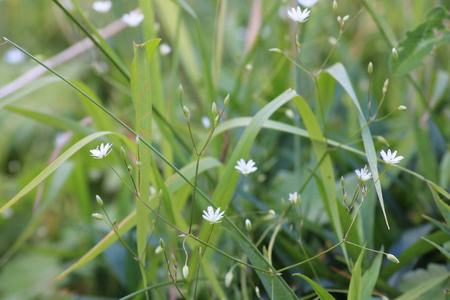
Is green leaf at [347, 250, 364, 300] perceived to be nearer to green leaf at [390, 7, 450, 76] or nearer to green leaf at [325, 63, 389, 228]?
green leaf at [325, 63, 389, 228]

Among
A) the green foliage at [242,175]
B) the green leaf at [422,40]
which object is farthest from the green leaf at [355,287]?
the green leaf at [422,40]

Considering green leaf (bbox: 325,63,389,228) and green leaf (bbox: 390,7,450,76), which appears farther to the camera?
green leaf (bbox: 390,7,450,76)

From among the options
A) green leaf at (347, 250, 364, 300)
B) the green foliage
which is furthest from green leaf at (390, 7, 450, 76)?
green leaf at (347, 250, 364, 300)

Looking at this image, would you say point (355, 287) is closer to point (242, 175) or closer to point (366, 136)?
point (366, 136)

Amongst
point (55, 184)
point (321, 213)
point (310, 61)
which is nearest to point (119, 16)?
point (310, 61)

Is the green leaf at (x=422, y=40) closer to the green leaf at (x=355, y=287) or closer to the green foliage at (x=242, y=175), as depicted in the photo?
the green foliage at (x=242, y=175)

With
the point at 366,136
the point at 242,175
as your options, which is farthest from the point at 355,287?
the point at 242,175

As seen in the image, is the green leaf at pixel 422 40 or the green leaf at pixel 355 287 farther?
the green leaf at pixel 422 40

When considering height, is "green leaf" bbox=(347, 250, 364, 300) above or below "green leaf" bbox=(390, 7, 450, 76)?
below
